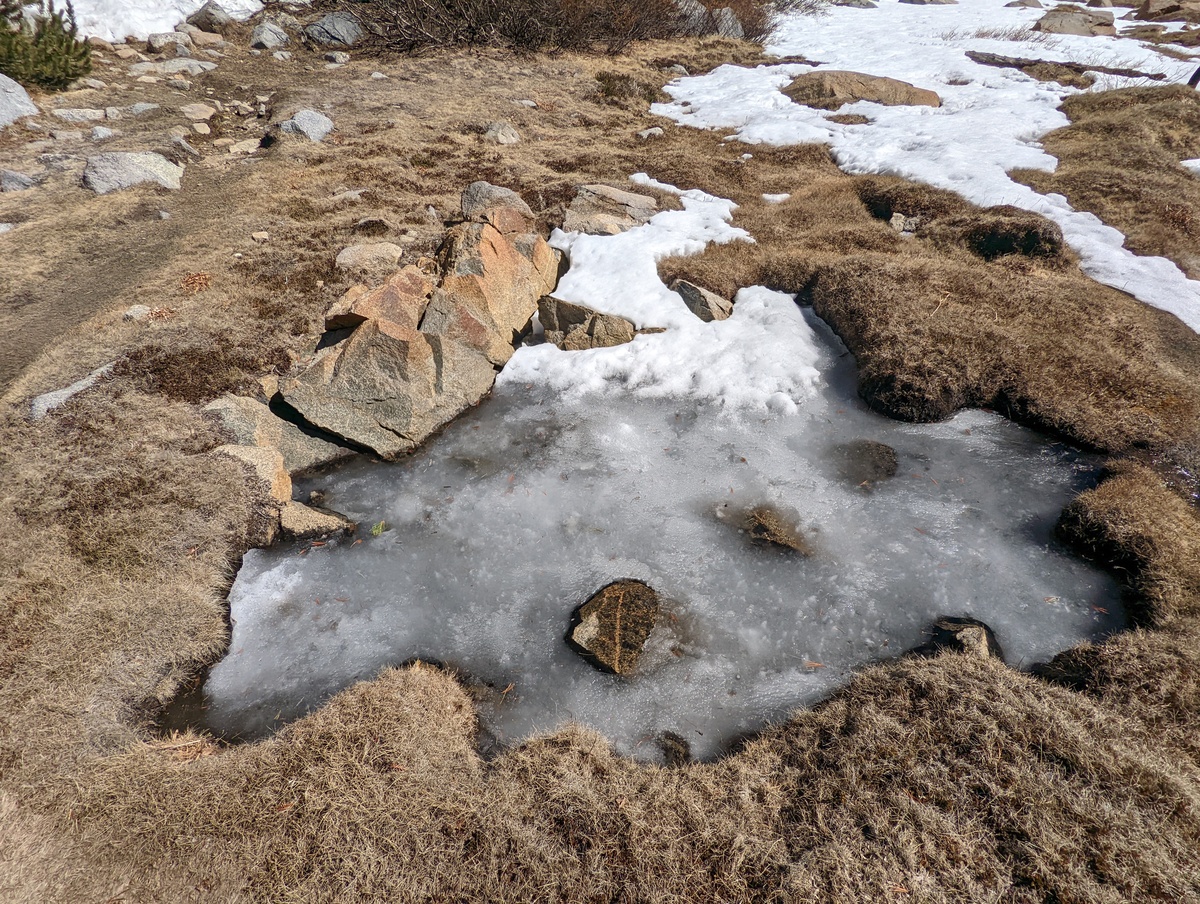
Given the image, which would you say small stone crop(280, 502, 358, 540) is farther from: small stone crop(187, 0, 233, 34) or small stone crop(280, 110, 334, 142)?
small stone crop(187, 0, 233, 34)

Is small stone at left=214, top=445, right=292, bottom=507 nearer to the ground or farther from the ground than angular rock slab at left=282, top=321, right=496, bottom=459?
nearer to the ground

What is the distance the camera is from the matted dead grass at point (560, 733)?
13.6 ft

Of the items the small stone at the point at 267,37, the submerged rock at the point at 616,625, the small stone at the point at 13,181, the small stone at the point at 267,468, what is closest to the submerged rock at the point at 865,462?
the submerged rock at the point at 616,625

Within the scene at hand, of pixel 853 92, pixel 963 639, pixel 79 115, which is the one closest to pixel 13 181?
pixel 79 115

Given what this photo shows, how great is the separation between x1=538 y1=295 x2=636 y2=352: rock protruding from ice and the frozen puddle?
1841 mm

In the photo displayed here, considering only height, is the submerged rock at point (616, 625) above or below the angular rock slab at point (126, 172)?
below

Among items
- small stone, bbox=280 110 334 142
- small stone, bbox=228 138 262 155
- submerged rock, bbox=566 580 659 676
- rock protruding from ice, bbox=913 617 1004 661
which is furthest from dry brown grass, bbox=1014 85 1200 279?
small stone, bbox=228 138 262 155

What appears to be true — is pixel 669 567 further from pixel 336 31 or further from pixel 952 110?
pixel 336 31

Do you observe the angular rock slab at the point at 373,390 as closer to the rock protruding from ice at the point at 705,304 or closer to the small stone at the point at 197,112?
the rock protruding from ice at the point at 705,304

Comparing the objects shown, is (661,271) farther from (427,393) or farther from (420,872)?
(420,872)

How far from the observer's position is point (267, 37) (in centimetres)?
2089

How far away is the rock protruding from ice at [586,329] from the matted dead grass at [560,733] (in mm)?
4133

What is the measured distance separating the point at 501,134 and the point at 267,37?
473 inches

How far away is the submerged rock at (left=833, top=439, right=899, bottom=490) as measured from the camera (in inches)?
308
